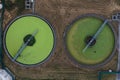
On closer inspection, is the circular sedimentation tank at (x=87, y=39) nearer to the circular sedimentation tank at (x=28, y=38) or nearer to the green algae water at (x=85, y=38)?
the green algae water at (x=85, y=38)

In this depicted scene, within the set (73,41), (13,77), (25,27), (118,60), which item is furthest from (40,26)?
(118,60)

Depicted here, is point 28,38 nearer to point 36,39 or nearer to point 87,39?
point 36,39

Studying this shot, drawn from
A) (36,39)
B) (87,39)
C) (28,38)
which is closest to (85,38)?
(87,39)

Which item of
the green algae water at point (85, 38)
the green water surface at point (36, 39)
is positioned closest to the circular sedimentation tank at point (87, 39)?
the green algae water at point (85, 38)

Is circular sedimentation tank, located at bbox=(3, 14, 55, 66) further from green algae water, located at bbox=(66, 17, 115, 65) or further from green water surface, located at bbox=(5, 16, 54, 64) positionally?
green algae water, located at bbox=(66, 17, 115, 65)

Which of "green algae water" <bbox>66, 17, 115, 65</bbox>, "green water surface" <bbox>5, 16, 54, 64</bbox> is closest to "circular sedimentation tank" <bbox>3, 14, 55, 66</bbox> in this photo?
"green water surface" <bbox>5, 16, 54, 64</bbox>

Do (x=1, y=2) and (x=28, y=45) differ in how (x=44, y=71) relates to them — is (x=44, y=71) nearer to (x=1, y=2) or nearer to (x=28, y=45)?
(x=28, y=45)

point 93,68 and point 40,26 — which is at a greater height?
point 40,26
